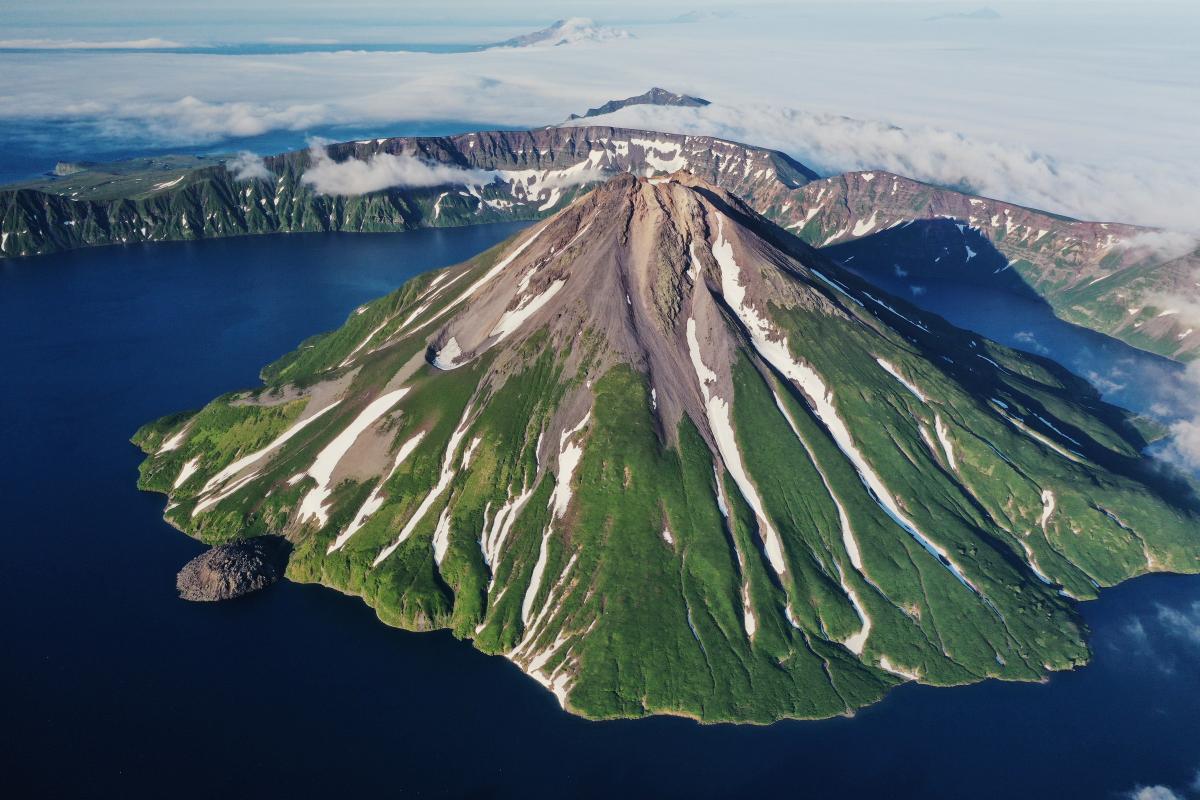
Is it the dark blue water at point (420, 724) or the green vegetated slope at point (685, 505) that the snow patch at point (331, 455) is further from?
the dark blue water at point (420, 724)

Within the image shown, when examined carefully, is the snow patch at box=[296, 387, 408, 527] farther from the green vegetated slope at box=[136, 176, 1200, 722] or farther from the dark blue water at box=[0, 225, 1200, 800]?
the dark blue water at box=[0, 225, 1200, 800]

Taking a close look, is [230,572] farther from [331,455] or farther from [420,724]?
[420,724]

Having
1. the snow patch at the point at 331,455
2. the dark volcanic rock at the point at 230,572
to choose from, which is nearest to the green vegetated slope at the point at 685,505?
the snow patch at the point at 331,455

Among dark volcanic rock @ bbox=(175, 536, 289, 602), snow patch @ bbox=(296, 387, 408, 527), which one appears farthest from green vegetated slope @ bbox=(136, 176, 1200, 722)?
dark volcanic rock @ bbox=(175, 536, 289, 602)

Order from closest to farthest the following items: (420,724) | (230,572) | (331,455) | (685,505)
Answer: (420,724), (230,572), (685,505), (331,455)

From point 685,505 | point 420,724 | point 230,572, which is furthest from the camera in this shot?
point 685,505

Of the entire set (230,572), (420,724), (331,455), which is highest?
(331,455)

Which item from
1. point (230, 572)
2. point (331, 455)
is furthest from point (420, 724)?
point (331, 455)

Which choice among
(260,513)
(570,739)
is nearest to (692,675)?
(570,739)
